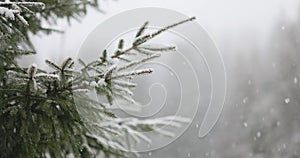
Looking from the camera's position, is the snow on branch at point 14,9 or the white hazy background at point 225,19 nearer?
the snow on branch at point 14,9

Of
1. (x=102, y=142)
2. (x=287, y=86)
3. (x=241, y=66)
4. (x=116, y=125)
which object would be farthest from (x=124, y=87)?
(x=241, y=66)

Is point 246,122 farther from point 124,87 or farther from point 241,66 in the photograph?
point 124,87

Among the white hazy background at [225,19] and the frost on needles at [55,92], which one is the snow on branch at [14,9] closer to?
the frost on needles at [55,92]

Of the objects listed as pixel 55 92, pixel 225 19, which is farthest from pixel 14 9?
pixel 225 19

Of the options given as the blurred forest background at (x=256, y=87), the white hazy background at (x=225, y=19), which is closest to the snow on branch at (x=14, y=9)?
the blurred forest background at (x=256, y=87)

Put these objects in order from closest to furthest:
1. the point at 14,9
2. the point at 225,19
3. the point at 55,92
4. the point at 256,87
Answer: the point at 14,9, the point at 55,92, the point at 256,87, the point at 225,19

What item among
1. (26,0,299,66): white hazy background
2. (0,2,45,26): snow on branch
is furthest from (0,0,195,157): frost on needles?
(26,0,299,66): white hazy background

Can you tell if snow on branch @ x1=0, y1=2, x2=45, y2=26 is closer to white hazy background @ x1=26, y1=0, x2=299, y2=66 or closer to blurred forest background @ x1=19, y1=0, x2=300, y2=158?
blurred forest background @ x1=19, y1=0, x2=300, y2=158

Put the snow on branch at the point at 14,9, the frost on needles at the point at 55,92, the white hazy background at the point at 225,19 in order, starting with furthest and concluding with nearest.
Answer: the white hazy background at the point at 225,19
the frost on needles at the point at 55,92
the snow on branch at the point at 14,9

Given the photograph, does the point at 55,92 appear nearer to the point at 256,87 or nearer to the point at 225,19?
the point at 256,87
